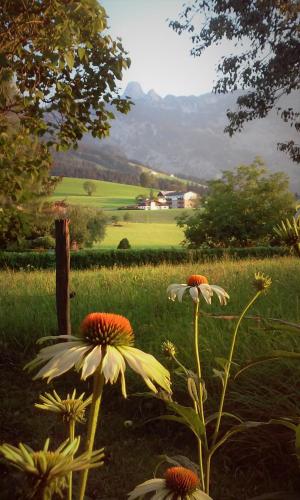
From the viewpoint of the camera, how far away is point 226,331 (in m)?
5.27

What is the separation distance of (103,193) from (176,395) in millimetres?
96685

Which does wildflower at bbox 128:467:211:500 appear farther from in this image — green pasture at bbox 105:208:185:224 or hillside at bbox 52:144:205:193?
hillside at bbox 52:144:205:193

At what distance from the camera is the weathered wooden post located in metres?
5.97

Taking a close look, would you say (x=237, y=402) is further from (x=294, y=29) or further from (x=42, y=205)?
(x=42, y=205)

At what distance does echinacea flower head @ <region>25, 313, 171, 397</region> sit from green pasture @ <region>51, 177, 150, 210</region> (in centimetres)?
8149

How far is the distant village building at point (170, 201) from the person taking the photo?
87175 millimetres

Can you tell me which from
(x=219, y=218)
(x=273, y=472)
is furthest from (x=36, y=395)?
(x=219, y=218)

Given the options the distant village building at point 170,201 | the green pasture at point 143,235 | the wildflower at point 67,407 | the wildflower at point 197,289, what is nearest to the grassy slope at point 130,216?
the green pasture at point 143,235

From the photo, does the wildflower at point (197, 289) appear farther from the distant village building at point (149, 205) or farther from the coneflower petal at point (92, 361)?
the distant village building at point (149, 205)

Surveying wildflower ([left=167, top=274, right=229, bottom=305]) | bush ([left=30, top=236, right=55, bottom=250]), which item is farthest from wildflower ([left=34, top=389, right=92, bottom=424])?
bush ([left=30, top=236, right=55, bottom=250])

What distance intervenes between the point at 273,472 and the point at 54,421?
216 centimetres

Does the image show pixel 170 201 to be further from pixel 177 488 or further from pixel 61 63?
pixel 177 488

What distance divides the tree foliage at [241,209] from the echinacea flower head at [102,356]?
25631 millimetres

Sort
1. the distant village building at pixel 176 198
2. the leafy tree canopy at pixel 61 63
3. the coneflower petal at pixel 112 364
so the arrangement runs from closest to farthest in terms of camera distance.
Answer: the coneflower petal at pixel 112 364 → the leafy tree canopy at pixel 61 63 → the distant village building at pixel 176 198
